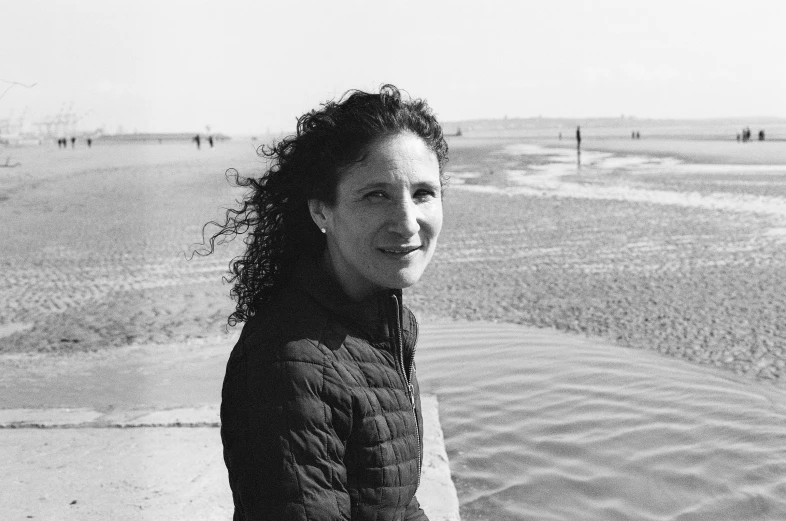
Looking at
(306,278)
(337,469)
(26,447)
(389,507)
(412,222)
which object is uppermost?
(412,222)

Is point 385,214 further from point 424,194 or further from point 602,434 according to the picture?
point 602,434

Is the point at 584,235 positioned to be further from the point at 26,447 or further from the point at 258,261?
the point at 258,261

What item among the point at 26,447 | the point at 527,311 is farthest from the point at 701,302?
the point at 26,447

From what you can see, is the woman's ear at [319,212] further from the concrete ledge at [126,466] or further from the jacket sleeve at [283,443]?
A: the concrete ledge at [126,466]

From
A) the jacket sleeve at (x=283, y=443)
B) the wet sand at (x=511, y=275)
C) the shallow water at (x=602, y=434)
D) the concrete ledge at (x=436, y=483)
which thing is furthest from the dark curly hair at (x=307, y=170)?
the wet sand at (x=511, y=275)

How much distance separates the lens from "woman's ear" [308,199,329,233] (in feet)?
6.68

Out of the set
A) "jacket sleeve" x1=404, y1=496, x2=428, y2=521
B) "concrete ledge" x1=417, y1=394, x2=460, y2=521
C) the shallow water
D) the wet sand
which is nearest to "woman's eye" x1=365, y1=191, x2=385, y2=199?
"jacket sleeve" x1=404, y1=496, x2=428, y2=521

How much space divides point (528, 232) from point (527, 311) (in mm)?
6153

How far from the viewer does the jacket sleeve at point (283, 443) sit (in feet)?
5.37

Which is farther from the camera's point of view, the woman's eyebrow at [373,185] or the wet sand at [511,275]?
the wet sand at [511,275]

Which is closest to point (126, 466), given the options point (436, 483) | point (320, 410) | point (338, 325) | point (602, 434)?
point (436, 483)

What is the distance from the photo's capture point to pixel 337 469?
1729mm

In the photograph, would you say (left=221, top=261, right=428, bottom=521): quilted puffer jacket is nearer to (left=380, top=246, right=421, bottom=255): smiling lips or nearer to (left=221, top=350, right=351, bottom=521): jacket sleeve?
(left=221, top=350, right=351, bottom=521): jacket sleeve

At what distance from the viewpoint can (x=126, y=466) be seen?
4625 mm
